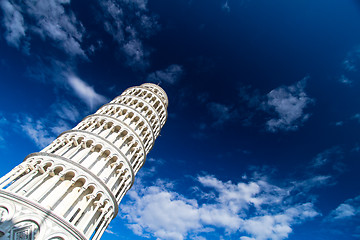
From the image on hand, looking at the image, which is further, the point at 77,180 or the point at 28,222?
the point at 77,180

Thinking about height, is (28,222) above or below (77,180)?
below

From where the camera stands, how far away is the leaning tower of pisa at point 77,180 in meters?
13.3

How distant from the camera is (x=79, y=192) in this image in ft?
54.9

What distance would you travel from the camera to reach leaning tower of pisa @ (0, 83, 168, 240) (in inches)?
522

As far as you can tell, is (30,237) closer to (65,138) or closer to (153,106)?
(65,138)

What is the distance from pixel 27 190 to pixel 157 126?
65.0 feet

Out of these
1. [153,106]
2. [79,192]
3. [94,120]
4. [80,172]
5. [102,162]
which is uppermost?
[153,106]

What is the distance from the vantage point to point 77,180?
17406 mm

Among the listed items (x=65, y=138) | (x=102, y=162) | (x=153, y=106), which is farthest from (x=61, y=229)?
(x=153, y=106)

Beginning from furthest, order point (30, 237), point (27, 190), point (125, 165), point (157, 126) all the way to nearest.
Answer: point (157, 126)
point (125, 165)
point (27, 190)
point (30, 237)

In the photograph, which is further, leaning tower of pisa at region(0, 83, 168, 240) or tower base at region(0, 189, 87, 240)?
leaning tower of pisa at region(0, 83, 168, 240)

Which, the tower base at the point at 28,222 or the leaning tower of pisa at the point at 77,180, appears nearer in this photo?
the tower base at the point at 28,222

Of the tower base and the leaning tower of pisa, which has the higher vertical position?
the leaning tower of pisa

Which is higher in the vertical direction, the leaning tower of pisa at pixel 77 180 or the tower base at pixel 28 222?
the leaning tower of pisa at pixel 77 180
